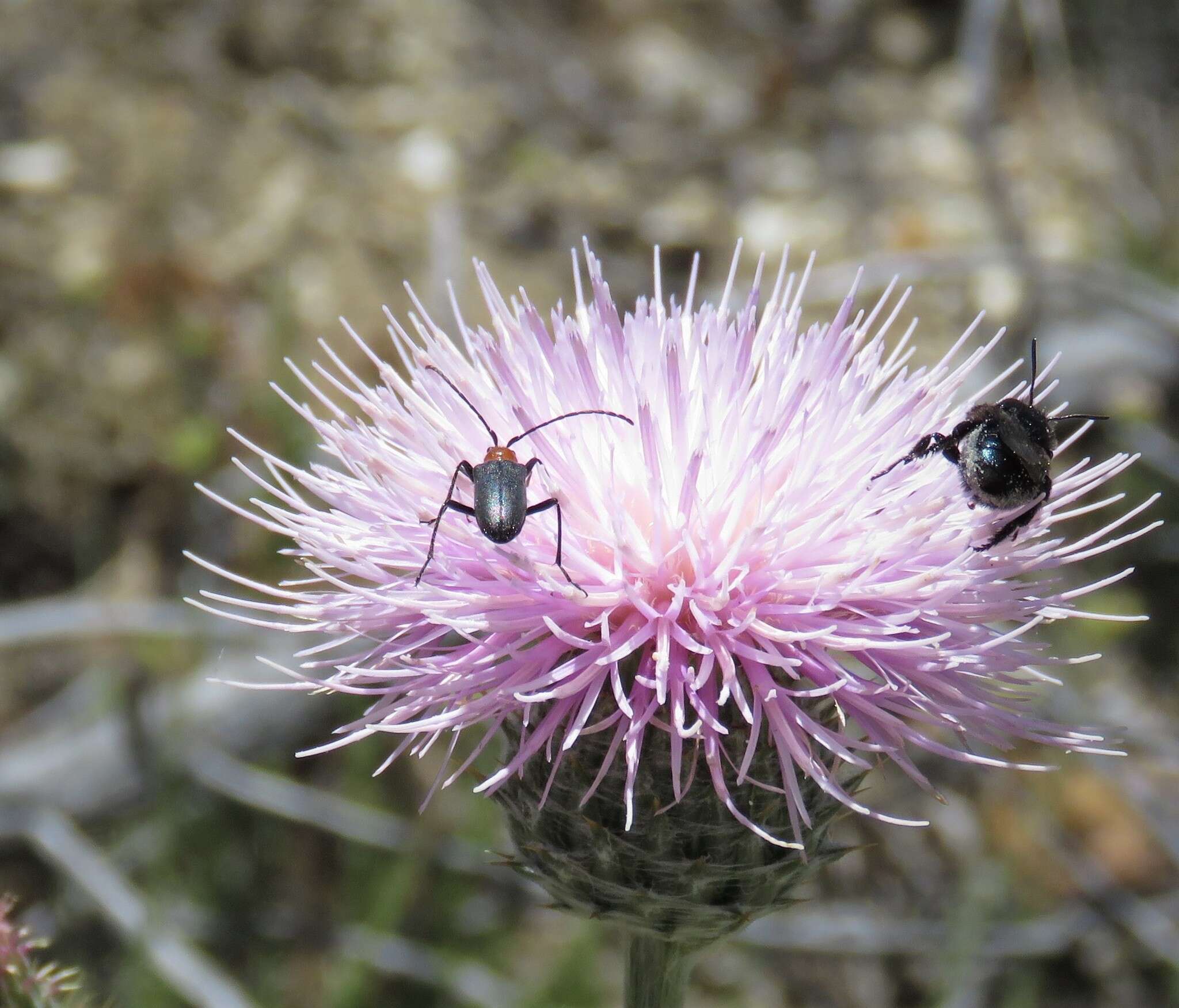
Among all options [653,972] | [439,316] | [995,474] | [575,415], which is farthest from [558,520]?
[439,316]

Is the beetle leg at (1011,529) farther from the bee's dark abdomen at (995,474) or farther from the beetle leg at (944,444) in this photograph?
the beetle leg at (944,444)

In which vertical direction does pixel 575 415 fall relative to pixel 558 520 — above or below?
above

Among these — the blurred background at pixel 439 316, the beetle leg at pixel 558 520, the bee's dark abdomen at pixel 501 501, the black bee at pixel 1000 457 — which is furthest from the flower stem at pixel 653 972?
the blurred background at pixel 439 316

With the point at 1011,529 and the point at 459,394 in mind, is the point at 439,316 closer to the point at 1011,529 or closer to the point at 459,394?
the point at 459,394

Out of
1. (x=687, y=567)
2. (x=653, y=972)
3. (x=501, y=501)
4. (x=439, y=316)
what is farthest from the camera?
(x=439, y=316)

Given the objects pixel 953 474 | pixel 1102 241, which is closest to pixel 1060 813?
pixel 1102 241

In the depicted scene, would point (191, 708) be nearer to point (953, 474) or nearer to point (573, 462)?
point (573, 462)

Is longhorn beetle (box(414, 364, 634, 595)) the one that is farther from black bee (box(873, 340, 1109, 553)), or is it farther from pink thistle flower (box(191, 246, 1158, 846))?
black bee (box(873, 340, 1109, 553))

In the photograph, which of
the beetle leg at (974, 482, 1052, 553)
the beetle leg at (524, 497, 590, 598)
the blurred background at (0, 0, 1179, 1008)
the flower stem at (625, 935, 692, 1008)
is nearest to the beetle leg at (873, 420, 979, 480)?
the beetle leg at (974, 482, 1052, 553)
